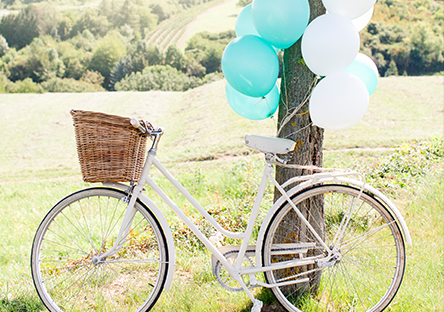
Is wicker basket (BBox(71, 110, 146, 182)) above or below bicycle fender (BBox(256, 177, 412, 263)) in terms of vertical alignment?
above

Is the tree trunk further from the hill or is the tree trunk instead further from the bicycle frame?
the hill

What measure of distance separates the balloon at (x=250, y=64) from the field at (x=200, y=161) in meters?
1.41

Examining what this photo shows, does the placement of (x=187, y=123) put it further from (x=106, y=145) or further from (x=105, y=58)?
(x=105, y=58)

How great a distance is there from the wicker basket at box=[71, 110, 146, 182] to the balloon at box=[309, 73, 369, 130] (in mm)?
1057

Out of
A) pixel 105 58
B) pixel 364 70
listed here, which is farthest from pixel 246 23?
pixel 105 58

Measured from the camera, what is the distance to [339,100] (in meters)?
1.85

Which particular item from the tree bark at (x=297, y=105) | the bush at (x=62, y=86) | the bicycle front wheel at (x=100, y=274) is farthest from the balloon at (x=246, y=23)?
the bush at (x=62, y=86)

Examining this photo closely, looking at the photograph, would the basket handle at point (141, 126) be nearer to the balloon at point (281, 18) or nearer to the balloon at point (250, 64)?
the balloon at point (250, 64)

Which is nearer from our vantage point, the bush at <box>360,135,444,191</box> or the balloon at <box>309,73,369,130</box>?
the balloon at <box>309,73,369,130</box>

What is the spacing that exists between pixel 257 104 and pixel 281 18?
58 centimetres

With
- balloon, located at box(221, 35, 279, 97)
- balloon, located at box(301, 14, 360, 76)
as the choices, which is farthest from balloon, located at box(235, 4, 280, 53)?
balloon, located at box(301, 14, 360, 76)

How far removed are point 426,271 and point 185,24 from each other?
93.8 metres

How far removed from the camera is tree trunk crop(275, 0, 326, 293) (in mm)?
2129

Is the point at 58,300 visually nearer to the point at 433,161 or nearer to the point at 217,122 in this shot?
the point at 433,161
